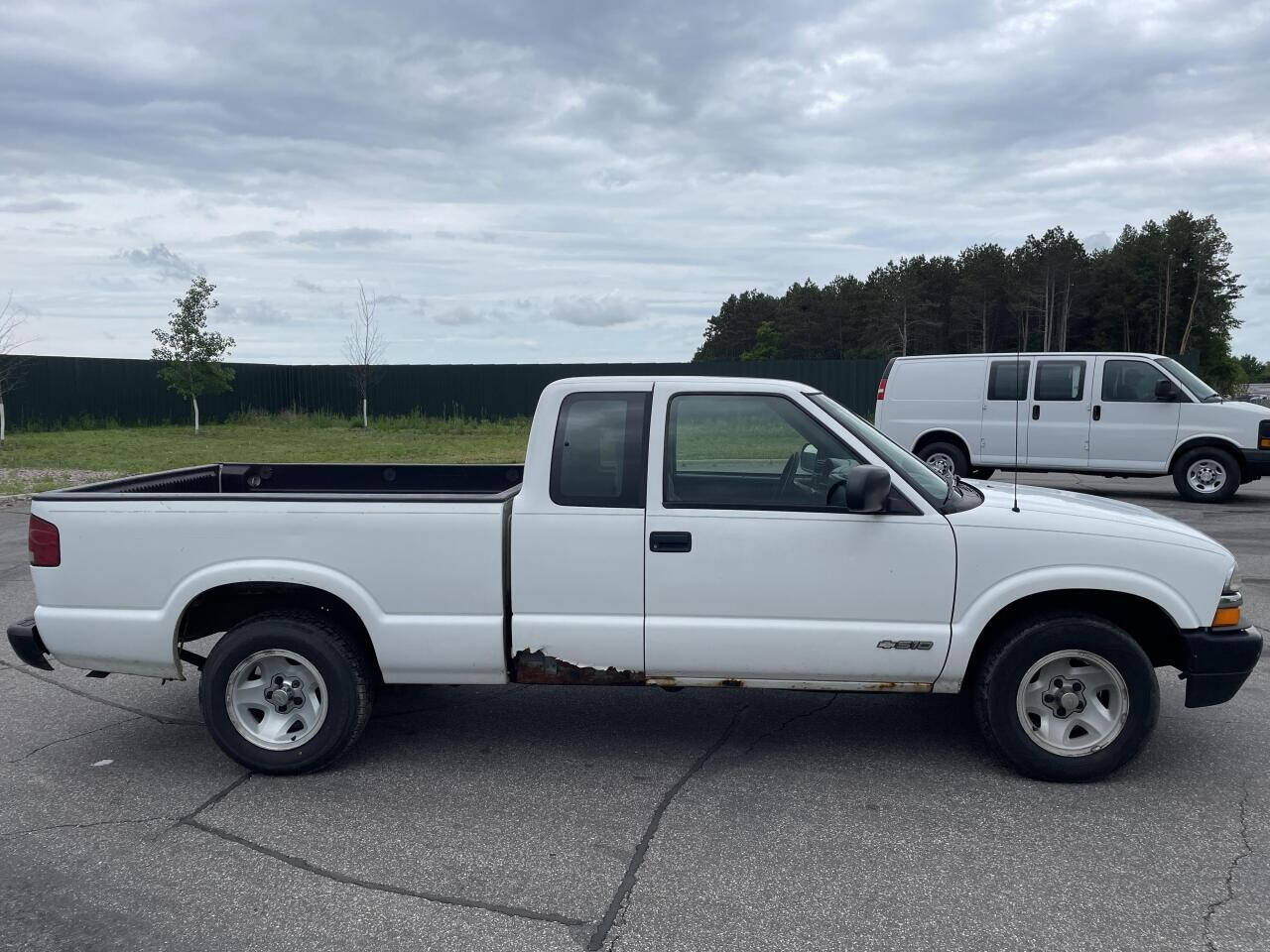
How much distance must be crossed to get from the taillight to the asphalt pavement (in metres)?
1.00

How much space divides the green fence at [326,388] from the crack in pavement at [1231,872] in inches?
1060

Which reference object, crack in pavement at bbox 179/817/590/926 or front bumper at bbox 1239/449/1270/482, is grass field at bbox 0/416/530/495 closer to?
crack in pavement at bbox 179/817/590/926

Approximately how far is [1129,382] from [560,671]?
11890 millimetres

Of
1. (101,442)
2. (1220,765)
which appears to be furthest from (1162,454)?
(101,442)

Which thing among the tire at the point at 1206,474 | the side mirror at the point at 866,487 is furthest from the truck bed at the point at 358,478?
the tire at the point at 1206,474

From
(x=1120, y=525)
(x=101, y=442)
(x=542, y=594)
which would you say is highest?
(x=1120, y=525)

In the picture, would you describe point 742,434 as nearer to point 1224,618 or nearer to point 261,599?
point 1224,618

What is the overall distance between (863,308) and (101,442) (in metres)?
62.6

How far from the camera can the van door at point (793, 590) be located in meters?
4.50

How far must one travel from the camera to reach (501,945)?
3314 mm

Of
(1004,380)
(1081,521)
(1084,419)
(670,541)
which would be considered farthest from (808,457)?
(1004,380)

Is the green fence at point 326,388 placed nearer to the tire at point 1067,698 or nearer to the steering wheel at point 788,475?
the steering wheel at point 788,475

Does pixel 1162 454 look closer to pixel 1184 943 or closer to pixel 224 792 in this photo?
pixel 1184 943

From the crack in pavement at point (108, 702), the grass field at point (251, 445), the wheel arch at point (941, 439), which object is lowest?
the grass field at point (251, 445)
